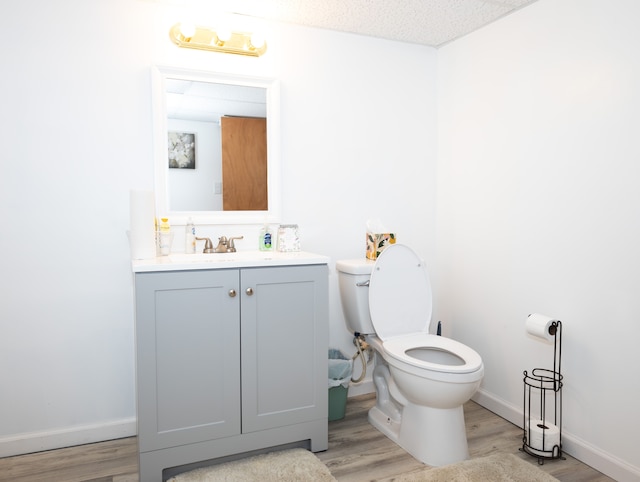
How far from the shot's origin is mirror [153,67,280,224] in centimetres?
238

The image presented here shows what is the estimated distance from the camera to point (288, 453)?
2184mm

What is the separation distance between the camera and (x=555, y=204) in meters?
2.25

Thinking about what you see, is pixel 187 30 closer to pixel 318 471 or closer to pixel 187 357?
pixel 187 357

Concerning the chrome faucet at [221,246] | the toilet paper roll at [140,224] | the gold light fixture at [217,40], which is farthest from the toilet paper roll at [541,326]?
the gold light fixture at [217,40]

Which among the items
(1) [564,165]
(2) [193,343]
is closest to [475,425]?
(1) [564,165]

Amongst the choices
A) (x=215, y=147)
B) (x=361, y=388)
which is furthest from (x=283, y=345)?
(x=215, y=147)

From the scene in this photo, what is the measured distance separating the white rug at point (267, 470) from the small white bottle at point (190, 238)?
1.04 meters

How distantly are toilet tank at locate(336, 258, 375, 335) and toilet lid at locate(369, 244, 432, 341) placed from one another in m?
0.07

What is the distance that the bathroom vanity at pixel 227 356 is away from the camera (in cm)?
194

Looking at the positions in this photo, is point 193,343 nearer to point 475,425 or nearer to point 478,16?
point 475,425

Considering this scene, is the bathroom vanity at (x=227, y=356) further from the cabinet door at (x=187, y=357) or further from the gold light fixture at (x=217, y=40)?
the gold light fixture at (x=217, y=40)

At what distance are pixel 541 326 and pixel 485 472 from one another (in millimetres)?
706

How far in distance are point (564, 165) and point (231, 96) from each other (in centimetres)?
171

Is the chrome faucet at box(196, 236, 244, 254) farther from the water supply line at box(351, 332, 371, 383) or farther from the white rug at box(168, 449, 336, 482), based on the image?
the white rug at box(168, 449, 336, 482)
